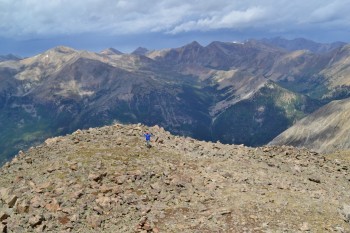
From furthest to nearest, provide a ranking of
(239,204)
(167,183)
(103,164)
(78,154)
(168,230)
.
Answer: (78,154)
(103,164)
(167,183)
(239,204)
(168,230)

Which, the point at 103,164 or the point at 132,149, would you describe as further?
the point at 132,149

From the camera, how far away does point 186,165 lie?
43344 mm

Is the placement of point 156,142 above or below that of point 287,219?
above

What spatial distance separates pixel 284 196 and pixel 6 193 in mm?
25709

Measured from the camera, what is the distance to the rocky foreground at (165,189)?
108 ft

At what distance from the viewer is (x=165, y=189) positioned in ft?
124

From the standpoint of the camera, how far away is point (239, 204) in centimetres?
3509

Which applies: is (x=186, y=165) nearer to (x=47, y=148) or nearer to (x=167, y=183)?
(x=167, y=183)

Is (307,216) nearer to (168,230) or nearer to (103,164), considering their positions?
(168,230)

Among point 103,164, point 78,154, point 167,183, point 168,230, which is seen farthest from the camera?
point 78,154

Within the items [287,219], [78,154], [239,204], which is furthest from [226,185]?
[78,154]

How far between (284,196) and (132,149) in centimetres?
1785

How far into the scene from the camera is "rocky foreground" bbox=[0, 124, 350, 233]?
1297 inches

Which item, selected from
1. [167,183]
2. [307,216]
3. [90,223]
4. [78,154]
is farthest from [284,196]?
[78,154]
